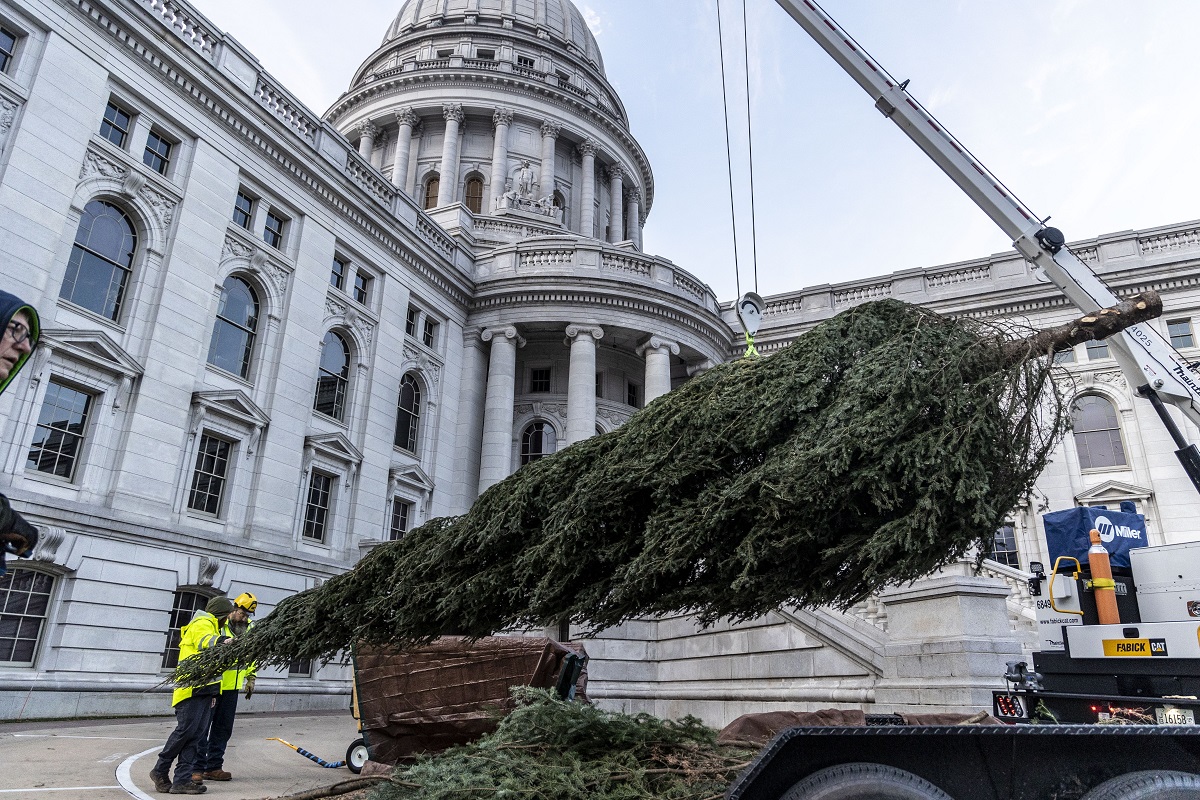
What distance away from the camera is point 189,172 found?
69.4ft

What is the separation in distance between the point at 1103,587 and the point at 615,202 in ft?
147

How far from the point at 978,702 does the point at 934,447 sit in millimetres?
6935

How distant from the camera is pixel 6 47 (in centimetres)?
1769

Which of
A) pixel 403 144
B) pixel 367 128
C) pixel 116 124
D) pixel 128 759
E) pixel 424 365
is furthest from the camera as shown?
pixel 367 128

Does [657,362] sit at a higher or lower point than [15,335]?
higher

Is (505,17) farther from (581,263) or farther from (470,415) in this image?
(470,415)

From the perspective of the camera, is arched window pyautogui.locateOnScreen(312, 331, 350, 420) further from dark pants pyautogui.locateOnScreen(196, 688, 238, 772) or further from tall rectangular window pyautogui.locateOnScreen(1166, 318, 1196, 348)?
tall rectangular window pyautogui.locateOnScreen(1166, 318, 1196, 348)

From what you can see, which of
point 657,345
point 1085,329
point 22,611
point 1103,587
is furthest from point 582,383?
point 1085,329

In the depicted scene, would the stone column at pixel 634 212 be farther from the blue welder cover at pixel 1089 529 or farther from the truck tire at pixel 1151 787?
the truck tire at pixel 1151 787

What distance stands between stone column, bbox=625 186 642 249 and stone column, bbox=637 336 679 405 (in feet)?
71.7

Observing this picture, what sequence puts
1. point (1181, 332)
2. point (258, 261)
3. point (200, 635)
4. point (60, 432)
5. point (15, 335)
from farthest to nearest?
point (1181, 332) → point (258, 261) → point (60, 432) → point (200, 635) → point (15, 335)

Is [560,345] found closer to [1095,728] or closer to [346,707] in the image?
[346,707]

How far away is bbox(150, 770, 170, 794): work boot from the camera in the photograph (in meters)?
7.61

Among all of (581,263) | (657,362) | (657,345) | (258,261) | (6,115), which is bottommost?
(258,261)
